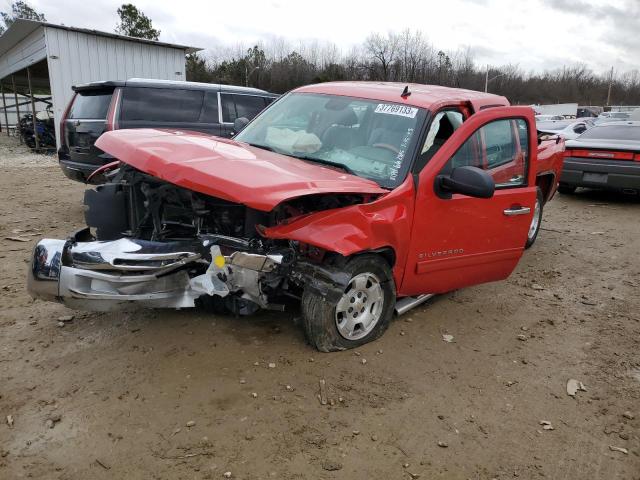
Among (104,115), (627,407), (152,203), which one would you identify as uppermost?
(104,115)

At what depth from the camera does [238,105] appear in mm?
8812

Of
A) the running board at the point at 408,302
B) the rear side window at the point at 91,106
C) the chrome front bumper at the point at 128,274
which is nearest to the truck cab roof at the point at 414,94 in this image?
the running board at the point at 408,302

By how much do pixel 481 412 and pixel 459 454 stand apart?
45cm

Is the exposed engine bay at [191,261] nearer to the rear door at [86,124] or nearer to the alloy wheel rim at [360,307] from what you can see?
the alloy wheel rim at [360,307]

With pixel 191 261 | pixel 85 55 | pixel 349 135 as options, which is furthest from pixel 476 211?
pixel 85 55

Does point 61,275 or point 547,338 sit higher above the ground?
point 61,275

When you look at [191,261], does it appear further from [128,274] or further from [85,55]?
[85,55]

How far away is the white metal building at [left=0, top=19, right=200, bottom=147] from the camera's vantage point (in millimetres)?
14453

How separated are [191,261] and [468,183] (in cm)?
189

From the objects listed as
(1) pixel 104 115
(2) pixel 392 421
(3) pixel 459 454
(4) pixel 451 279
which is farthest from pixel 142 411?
(1) pixel 104 115

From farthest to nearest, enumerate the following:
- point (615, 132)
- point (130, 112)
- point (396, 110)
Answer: point (615, 132)
point (130, 112)
point (396, 110)

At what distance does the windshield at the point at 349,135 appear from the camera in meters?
3.67

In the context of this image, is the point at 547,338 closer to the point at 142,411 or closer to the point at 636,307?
the point at 636,307

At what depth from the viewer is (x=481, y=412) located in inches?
122
